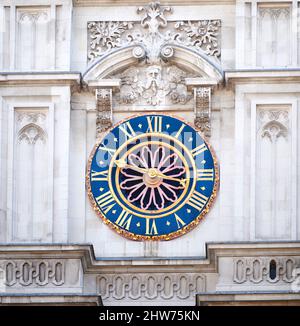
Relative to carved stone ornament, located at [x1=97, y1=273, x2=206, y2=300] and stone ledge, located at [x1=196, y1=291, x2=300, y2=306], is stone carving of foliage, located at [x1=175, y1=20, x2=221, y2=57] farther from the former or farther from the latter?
stone ledge, located at [x1=196, y1=291, x2=300, y2=306]

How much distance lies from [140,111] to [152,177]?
39.4 inches

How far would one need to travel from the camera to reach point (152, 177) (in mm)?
42219

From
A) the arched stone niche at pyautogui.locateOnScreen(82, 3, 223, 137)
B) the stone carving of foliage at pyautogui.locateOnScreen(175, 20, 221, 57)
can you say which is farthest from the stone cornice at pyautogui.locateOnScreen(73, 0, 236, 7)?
the stone carving of foliage at pyautogui.locateOnScreen(175, 20, 221, 57)

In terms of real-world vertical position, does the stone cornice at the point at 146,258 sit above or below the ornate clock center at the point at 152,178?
below

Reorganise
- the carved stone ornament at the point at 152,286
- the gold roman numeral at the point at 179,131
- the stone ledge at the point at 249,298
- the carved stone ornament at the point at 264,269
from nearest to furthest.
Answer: the stone ledge at the point at 249,298, the carved stone ornament at the point at 264,269, the carved stone ornament at the point at 152,286, the gold roman numeral at the point at 179,131

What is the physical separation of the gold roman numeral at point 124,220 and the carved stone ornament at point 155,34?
2220mm

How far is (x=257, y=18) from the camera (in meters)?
42.6

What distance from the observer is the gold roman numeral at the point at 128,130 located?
139ft

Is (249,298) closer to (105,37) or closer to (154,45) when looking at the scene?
(154,45)

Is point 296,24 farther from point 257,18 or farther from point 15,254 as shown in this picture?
point 15,254

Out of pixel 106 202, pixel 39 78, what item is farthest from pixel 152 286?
pixel 39 78

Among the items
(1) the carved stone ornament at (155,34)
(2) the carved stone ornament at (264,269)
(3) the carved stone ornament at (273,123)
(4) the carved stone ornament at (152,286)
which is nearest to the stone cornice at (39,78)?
(1) the carved stone ornament at (155,34)

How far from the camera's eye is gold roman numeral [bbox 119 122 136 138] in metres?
42.5

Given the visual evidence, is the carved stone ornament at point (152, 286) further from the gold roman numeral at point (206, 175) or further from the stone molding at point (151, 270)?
the gold roman numeral at point (206, 175)
